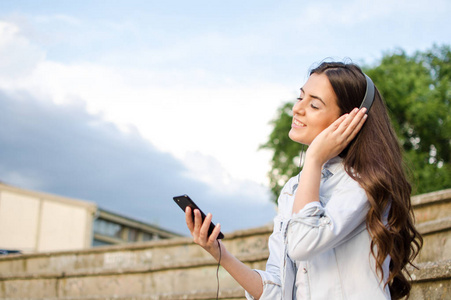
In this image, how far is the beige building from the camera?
24.7 m

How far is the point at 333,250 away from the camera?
1.91 metres

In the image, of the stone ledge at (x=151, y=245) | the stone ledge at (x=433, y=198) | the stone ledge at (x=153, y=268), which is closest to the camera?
the stone ledge at (x=433, y=198)

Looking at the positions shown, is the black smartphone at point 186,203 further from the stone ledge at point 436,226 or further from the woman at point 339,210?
the stone ledge at point 436,226

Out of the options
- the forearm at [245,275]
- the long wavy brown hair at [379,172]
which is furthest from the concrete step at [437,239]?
the forearm at [245,275]

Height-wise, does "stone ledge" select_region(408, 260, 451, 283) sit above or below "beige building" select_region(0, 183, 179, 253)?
below

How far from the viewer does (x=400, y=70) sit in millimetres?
22516

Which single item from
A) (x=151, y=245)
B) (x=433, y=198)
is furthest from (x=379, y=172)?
(x=151, y=245)

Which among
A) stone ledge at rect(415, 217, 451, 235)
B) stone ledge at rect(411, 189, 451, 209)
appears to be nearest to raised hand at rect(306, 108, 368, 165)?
stone ledge at rect(415, 217, 451, 235)

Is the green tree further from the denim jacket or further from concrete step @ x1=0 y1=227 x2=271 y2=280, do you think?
the denim jacket

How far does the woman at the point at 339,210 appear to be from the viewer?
6.00ft

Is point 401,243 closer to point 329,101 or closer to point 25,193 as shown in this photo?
point 329,101

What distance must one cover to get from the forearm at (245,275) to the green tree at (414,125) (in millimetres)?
16606

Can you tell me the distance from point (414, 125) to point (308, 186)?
19755 mm

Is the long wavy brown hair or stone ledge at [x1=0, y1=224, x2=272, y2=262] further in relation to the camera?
stone ledge at [x1=0, y1=224, x2=272, y2=262]
